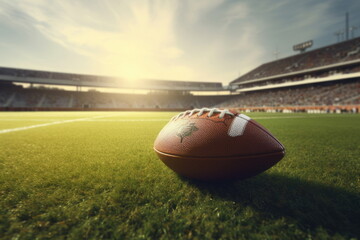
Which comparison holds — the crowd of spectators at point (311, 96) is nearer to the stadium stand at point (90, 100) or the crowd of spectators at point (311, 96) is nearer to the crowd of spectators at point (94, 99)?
the stadium stand at point (90, 100)

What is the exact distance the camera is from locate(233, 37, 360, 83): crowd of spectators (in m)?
25.1

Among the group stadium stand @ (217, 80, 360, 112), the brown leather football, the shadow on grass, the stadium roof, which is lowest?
the shadow on grass

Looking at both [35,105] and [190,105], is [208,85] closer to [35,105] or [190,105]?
[190,105]

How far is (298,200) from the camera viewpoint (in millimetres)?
1192

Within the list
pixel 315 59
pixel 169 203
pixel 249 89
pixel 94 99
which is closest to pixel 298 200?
pixel 169 203

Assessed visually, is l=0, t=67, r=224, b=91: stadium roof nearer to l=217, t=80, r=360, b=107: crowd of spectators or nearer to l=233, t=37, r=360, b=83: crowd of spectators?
l=233, t=37, r=360, b=83: crowd of spectators

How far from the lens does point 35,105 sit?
31.9 meters

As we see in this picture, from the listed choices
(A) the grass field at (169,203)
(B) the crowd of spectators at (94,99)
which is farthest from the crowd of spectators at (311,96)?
(A) the grass field at (169,203)

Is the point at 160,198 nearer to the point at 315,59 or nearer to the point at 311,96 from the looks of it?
the point at 311,96

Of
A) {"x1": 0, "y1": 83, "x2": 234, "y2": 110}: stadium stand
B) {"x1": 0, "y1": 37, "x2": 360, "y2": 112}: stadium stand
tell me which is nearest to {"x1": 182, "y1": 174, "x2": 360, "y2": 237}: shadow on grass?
{"x1": 0, "y1": 37, "x2": 360, "y2": 112}: stadium stand

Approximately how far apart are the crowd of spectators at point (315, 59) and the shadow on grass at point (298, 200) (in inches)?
1247

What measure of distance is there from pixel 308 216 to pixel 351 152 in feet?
7.34

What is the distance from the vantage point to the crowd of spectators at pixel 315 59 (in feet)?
82.3

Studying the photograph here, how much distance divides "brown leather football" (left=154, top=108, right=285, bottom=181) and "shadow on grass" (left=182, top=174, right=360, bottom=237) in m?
0.12
